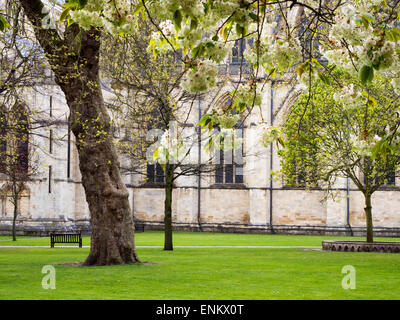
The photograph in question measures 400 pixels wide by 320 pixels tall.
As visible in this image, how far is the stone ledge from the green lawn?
88.7 inches

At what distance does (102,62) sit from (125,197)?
8.84 metres

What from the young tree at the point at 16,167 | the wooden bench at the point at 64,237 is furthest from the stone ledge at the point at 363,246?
the young tree at the point at 16,167

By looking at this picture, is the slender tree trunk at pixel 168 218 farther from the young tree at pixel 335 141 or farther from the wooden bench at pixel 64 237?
the young tree at pixel 335 141

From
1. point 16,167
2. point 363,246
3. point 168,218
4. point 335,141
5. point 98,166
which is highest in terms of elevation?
point 335,141

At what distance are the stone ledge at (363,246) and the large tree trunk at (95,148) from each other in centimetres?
968

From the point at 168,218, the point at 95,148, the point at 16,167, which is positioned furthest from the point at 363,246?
the point at 16,167

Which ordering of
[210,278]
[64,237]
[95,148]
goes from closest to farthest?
[210,278]
[95,148]
[64,237]

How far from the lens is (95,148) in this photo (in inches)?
630

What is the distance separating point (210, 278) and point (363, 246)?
35.6 ft

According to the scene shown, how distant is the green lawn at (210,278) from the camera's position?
1117cm

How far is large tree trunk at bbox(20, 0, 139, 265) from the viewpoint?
50.5ft

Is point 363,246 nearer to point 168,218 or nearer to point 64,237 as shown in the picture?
point 168,218

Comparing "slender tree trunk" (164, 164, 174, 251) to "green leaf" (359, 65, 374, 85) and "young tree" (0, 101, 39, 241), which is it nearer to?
"young tree" (0, 101, 39, 241)

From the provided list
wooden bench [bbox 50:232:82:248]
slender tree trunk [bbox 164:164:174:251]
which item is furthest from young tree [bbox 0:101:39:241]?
slender tree trunk [bbox 164:164:174:251]
